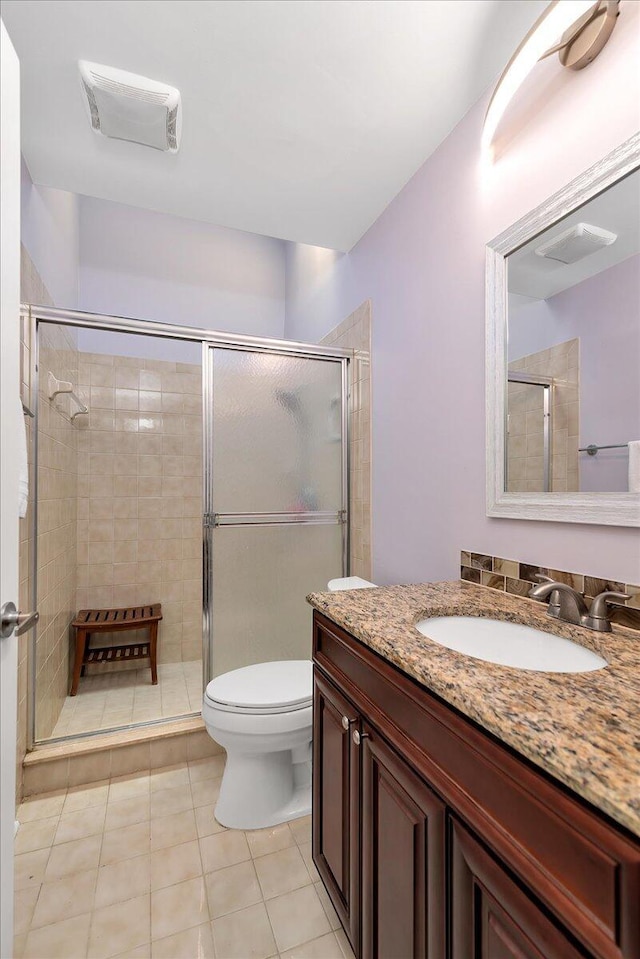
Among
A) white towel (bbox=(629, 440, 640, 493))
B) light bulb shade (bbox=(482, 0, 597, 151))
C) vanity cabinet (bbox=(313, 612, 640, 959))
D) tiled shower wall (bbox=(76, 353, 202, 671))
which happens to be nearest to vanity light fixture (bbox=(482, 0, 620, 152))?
light bulb shade (bbox=(482, 0, 597, 151))

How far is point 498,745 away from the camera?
586mm

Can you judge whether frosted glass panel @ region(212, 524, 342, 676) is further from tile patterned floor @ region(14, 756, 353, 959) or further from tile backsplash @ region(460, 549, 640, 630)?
tile backsplash @ region(460, 549, 640, 630)

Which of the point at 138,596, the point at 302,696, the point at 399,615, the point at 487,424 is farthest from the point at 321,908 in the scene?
the point at 138,596

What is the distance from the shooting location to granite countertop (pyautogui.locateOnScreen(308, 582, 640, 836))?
1.51ft

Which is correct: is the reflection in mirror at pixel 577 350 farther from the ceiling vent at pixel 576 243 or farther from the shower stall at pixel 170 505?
the shower stall at pixel 170 505

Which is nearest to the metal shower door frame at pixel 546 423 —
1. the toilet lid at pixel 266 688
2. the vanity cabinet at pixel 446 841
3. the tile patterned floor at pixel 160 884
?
the vanity cabinet at pixel 446 841

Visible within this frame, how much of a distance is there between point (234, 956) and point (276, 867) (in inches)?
10.9

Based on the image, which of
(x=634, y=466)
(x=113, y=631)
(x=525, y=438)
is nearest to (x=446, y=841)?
(x=634, y=466)

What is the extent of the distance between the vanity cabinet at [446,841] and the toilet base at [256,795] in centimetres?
43

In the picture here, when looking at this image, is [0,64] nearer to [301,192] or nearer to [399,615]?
[301,192]

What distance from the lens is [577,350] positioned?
106cm

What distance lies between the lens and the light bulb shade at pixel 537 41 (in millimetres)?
912

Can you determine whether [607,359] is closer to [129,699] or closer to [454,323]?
[454,323]

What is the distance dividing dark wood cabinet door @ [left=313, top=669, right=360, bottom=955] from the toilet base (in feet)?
1.36
